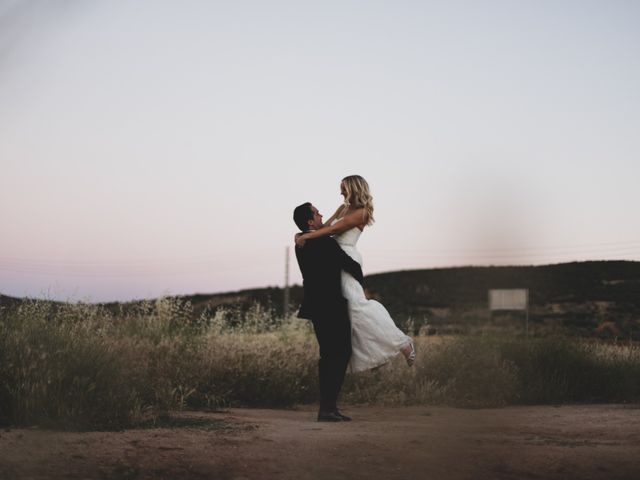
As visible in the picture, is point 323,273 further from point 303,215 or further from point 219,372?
point 219,372

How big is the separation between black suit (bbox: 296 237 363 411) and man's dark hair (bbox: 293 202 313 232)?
0.59 feet

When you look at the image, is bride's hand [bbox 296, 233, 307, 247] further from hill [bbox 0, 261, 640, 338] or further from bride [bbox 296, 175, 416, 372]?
hill [bbox 0, 261, 640, 338]

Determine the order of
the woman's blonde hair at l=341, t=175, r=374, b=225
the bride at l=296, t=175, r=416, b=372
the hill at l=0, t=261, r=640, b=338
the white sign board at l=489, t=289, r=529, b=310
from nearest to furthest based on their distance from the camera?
the woman's blonde hair at l=341, t=175, r=374, b=225, the bride at l=296, t=175, r=416, b=372, the white sign board at l=489, t=289, r=529, b=310, the hill at l=0, t=261, r=640, b=338

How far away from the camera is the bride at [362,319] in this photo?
8.20 m

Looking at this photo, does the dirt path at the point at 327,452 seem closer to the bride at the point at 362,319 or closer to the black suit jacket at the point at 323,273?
the bride at the point at 362,319

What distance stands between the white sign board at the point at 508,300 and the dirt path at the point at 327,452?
46.5 feet

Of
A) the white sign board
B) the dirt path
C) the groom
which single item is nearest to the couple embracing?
the groom

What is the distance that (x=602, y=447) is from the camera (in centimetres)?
629

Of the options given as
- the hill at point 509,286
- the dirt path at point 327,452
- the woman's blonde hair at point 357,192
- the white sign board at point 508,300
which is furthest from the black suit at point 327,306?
the white sign board at point 508,300

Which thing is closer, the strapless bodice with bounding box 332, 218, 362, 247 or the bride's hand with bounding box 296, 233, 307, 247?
the bride's hand with bounding box 296, 233, 307, 247

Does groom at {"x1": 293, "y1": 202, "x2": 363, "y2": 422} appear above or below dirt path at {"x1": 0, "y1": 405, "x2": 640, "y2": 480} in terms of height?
above

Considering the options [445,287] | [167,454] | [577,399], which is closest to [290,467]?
[167,454]

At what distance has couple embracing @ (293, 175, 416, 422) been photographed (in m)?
8.25

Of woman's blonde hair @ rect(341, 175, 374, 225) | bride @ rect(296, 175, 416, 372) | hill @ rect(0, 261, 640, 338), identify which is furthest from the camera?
hill @ rect(0, 261, 640, 338)
